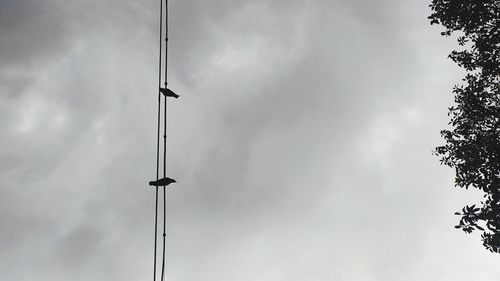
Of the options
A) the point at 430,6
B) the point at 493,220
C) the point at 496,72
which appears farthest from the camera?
the point at 430,6

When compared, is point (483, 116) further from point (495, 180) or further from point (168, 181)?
point (168, 181)

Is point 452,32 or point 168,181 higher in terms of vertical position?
point 452,32

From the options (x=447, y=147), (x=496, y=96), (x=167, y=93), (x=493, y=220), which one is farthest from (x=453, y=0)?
(x=167, y=93)

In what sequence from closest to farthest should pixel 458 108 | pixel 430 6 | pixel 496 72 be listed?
pixel 496 72 < pixel 458 108 < pixel 430 6

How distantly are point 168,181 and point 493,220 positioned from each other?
9.17 metres

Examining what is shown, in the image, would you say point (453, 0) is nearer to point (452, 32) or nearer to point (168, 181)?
point (452, 32)

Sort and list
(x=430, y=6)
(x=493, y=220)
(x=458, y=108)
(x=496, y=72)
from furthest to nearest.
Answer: (x=430, y=6) → (x=458, y=108) → (x=496, y=72) → (x=493, y=220)

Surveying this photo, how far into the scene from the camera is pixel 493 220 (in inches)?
409

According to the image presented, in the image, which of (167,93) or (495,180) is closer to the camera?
(495,180)

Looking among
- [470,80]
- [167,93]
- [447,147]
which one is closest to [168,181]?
[167,93]

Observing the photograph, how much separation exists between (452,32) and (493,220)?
6.46m

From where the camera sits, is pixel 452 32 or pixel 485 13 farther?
pixel 452 32

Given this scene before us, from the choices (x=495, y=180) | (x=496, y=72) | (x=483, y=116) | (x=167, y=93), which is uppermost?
(x=167, y=93)

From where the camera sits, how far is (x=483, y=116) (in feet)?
36.8
